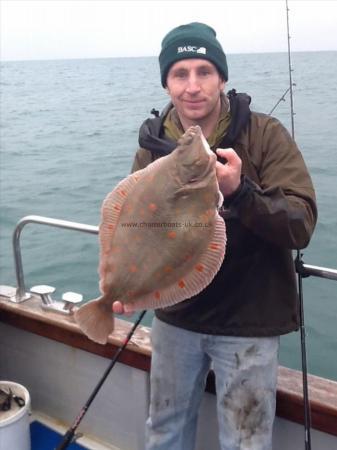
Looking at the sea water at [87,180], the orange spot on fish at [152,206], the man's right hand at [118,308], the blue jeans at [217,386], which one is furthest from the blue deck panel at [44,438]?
the sea water at [87,180]

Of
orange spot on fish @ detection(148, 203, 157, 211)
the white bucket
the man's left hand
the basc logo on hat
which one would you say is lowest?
the white bucket

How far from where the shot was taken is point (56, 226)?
3.42 meters

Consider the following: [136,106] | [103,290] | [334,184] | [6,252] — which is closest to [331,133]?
[334,184]

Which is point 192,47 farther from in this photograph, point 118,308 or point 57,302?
point 57,302

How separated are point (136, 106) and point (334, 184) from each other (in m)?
21.0

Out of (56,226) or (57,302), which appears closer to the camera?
(56,226)

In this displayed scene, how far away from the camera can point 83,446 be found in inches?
142

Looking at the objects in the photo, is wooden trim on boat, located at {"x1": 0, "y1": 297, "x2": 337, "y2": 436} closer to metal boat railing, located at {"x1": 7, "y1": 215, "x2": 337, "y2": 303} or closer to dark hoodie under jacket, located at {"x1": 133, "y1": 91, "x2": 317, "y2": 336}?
metal boat railing, located at {"x1": 7, "y1": 215, "x2": 337, "y2": 303}

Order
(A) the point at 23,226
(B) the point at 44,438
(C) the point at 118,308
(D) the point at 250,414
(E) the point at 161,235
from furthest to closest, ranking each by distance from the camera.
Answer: (B) the point at 44,438
(A) the point at 23,226
(D) the point at 250,414
(C) the point at 118,308
(E) the point at 161,235

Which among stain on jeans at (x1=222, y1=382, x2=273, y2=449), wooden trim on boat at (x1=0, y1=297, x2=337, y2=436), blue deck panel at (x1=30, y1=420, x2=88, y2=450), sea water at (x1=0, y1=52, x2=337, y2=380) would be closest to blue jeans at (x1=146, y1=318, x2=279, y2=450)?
stain on jeans at (x1=222, y1=382, x2=273, y2=449)

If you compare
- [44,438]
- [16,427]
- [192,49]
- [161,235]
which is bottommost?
[44,438]

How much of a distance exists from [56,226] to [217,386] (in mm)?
1482

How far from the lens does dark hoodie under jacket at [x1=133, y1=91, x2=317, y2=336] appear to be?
2.31 m

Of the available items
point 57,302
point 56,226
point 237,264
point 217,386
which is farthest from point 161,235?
point 57,302
